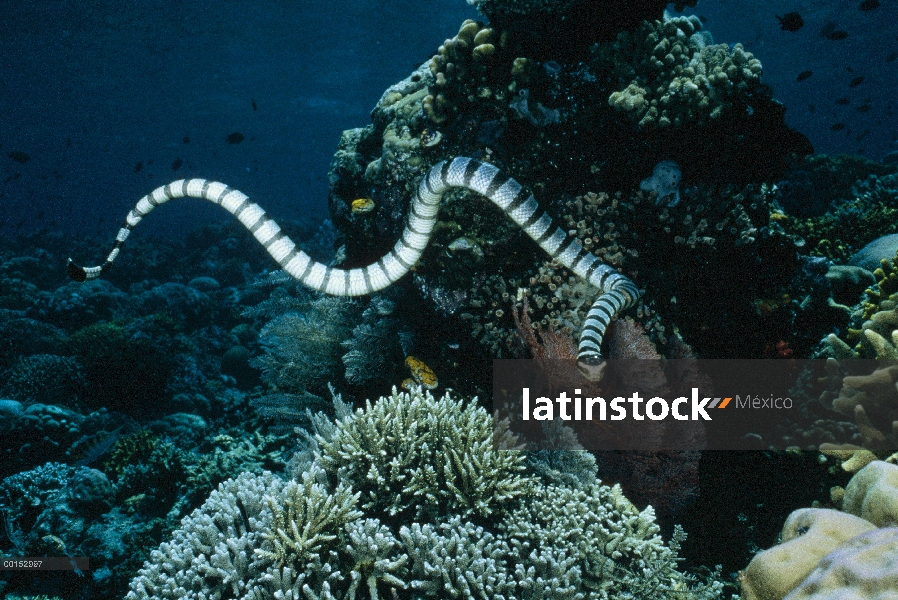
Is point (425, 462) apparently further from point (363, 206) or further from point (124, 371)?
point (124, 371)

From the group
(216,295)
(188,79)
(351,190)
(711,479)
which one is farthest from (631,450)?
(188,79)

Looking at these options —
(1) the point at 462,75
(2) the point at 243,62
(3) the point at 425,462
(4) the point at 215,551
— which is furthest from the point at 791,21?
(2) the point at 243,62

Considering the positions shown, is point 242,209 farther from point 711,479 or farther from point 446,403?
point 711,479

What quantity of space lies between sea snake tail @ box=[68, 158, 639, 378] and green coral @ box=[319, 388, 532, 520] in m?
0.86

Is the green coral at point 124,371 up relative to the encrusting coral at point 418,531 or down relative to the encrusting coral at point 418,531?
up

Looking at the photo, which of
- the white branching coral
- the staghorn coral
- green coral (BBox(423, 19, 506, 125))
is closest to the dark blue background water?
green coral (BBox(423, 19, 506, 125))

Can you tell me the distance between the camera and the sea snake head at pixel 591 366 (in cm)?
290

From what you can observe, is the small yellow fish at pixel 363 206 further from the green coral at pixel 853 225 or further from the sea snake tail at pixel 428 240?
Answer: the green coral at pixel 853 225

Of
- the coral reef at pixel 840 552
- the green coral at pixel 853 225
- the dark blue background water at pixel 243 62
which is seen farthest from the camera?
the dark blue background water at pixel 243 62

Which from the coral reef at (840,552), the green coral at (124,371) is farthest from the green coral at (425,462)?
the green coral at (124,371)

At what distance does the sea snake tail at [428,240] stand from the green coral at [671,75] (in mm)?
1202

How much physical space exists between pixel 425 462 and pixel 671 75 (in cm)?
382

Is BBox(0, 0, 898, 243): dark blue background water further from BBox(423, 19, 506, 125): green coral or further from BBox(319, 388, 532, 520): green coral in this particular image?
BBox(319, 388, 532, 520): green coral

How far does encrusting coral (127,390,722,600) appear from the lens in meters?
2.23
